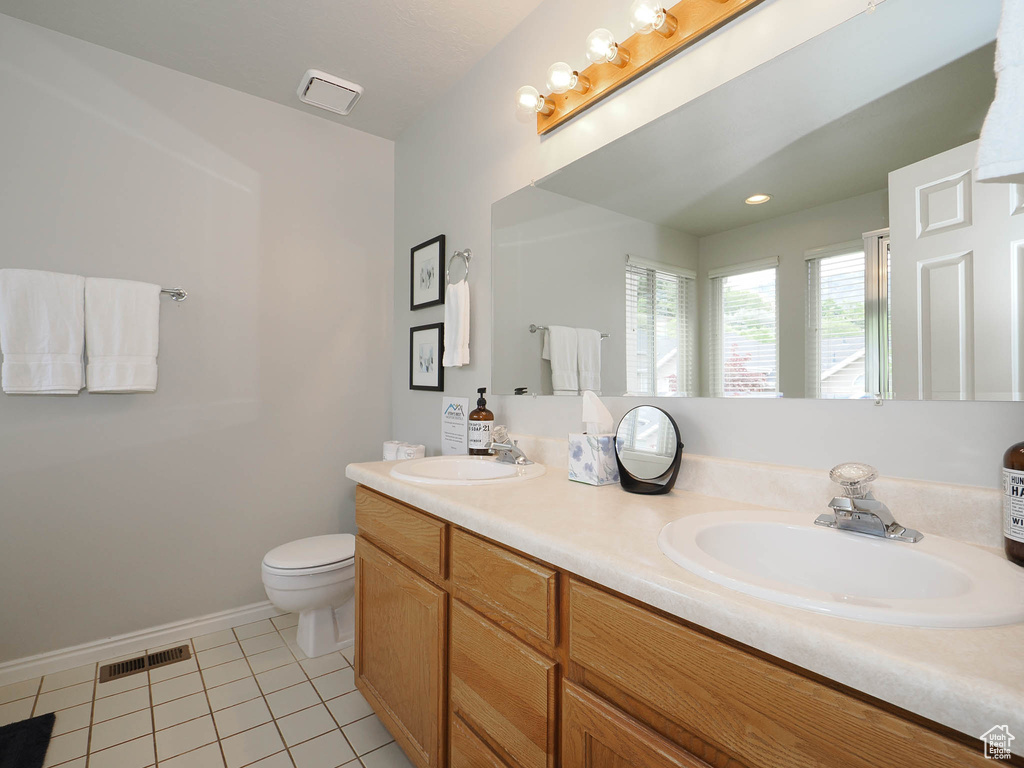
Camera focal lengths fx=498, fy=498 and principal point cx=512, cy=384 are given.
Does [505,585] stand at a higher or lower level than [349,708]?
higher

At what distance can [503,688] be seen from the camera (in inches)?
39.4

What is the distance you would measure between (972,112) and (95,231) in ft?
8.92

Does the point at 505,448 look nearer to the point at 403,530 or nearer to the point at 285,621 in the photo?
the point at 403,530

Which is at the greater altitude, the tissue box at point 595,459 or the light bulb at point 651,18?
the light bulb at point 651,18

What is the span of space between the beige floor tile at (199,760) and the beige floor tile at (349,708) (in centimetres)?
34

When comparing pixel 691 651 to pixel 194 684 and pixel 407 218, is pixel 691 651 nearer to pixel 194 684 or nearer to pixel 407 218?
pixel 194 684

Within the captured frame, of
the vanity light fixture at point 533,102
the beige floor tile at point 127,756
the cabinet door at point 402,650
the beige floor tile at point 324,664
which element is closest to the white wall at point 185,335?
the beige floor tile at point 324,664

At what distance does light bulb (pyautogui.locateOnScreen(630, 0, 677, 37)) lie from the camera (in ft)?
4.11

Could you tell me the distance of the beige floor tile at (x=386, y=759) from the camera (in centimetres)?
147

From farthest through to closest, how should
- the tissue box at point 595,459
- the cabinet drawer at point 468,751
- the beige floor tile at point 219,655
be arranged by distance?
the beige floor tile at point 219,655 → the tissue box at point 595,459 → the cabinet drawer at point 468,751

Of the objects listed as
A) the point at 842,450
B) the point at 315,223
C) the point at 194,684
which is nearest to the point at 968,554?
the point at 842,450

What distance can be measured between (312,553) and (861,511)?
6.33 ft

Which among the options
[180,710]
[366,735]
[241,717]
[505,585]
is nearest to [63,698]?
[180,710]

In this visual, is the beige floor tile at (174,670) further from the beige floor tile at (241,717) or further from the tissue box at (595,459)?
the tissue box at (595,459)
